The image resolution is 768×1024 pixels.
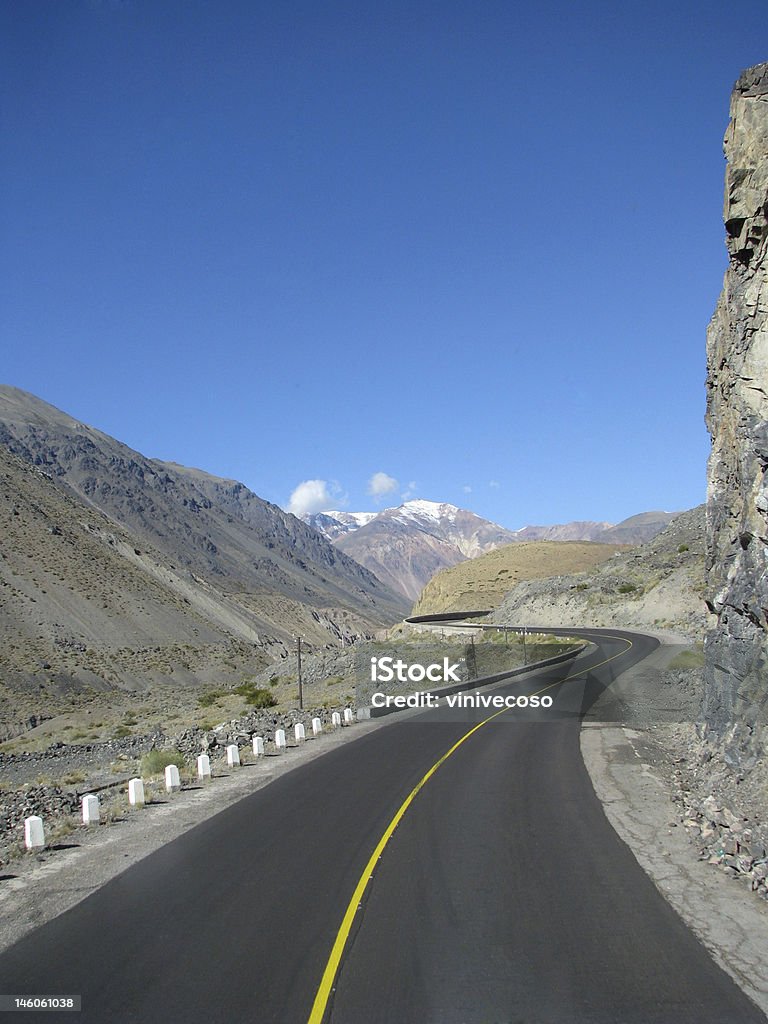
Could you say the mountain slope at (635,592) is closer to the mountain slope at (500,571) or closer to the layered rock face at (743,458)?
the mountain slope at (500,571)

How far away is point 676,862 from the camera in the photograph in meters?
11.2

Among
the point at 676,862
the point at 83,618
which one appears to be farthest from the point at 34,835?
the point at 83,618

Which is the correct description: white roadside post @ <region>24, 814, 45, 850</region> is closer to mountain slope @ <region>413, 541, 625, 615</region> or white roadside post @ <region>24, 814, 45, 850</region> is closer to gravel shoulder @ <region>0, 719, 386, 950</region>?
gravel shoulder @ <region>0, 719, 386, 950</region>

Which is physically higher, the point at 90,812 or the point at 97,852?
the point at 90,812

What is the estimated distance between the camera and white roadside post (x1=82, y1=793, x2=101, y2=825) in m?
14.8

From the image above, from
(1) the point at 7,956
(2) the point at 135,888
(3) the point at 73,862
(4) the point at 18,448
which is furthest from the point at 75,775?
(4) the point at 18,448

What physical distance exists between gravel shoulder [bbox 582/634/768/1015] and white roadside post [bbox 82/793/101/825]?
8973mm

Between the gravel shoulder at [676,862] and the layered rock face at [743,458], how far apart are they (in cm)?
184

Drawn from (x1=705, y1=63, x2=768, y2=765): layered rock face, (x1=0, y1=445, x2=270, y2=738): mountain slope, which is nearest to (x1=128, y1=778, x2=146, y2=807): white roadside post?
(x1=705, y1=63, x2=768, y2=765): layered rock face

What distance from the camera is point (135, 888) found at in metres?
10.6

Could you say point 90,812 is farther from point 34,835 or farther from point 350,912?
point 350,912

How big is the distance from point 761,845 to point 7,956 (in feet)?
29.7

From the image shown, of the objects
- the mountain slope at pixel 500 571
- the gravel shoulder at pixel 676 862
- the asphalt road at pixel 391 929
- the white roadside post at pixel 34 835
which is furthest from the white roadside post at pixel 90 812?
the mountain slope at pixel 500 571

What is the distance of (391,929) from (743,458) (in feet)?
39.4
